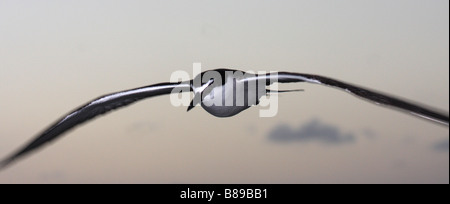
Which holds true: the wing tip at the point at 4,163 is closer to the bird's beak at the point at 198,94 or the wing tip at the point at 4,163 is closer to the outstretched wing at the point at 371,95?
the bird's beak at the point at 198,94

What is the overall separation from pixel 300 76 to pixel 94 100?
19.8 ft

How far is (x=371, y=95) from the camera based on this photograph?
51.6ft

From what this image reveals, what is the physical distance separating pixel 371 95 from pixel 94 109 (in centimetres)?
805

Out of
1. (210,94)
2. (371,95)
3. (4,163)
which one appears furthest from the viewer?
(4,163)

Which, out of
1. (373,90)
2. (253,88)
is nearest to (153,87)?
(253,88)

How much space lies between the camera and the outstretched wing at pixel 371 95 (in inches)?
579

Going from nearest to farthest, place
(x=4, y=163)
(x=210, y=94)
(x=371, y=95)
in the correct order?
(x=371, y=95) → (x=210, y=94) → (x=4, y=163)

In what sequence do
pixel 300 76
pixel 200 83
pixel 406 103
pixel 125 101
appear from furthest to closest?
pixel 125 101 < pixel 200 83 < pixel 300 76 < pixel 406 103

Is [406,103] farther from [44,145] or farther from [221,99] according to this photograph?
[44,145]

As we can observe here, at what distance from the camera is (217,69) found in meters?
18.7

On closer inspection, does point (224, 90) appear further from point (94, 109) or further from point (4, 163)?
point (4, 163)

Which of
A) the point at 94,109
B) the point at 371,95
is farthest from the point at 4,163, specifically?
the point at 371,95

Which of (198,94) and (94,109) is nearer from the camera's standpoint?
(198,94)

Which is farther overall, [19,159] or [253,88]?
[19,159]
